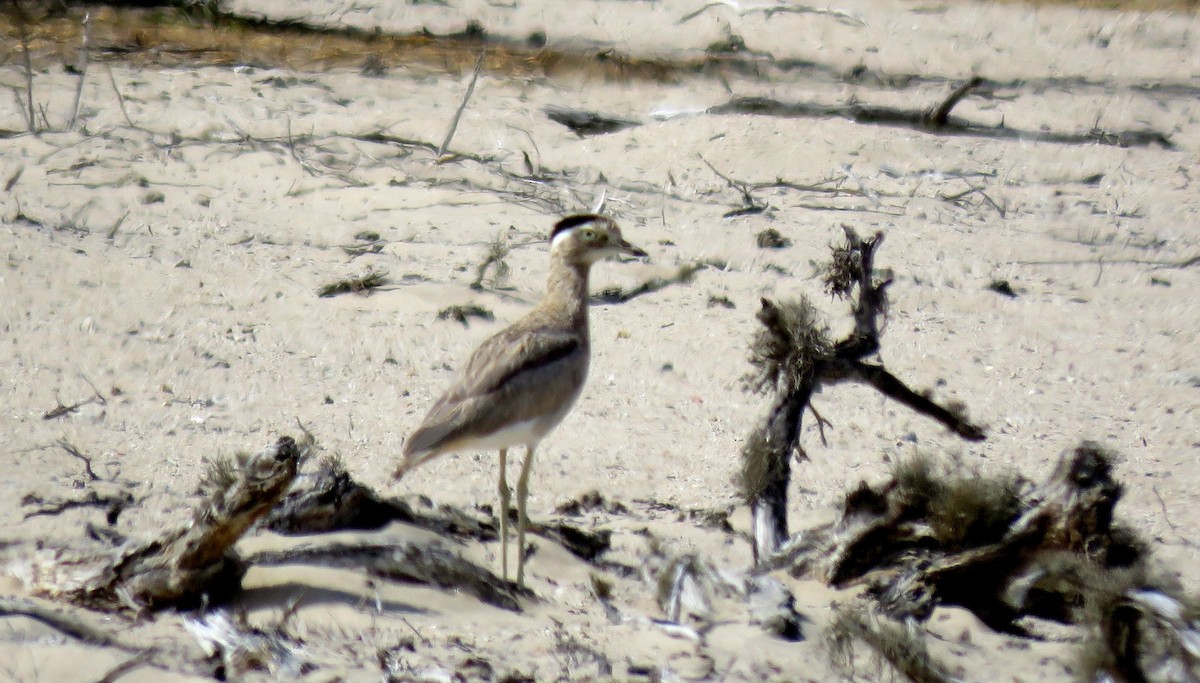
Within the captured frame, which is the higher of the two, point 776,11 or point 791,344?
point 776,11

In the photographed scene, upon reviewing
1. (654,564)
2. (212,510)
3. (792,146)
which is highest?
(792,146)

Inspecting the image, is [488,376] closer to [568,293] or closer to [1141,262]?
[568,293]

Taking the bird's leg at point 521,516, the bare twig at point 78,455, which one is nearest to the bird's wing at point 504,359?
the bird's leg at point 521,516

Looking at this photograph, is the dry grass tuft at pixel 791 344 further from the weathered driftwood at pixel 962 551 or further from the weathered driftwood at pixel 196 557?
the weathered driftwood at pixel 196 557

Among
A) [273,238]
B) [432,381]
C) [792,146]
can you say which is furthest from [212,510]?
[792,146]

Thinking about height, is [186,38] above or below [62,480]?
above

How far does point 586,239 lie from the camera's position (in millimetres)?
6055

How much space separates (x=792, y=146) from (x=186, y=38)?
4.97m

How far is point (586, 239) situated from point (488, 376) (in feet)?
3.38

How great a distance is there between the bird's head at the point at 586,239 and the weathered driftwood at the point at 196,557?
6.74 feet

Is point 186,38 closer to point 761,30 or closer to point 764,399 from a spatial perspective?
point 761,30

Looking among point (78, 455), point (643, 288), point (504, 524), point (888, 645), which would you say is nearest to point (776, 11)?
point (643, 288)

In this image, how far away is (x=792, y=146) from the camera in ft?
32.6

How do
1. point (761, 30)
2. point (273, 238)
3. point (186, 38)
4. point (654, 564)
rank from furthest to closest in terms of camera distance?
point (761, 30), point (186, 38), point (273, 238), point (654, 564)
